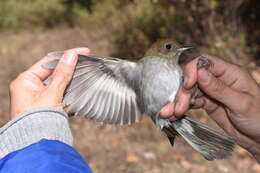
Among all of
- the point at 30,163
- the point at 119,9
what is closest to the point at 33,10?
the point at 119,9

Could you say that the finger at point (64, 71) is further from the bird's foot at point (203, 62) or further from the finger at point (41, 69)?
the bird's foot at point (203, 62)

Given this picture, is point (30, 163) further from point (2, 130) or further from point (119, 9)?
point (119, 9)

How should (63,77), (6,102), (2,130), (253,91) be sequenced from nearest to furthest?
(2,130), (63,77), (253,91), (6,102)

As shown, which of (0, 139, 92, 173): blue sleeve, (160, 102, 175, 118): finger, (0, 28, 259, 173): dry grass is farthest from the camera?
(0, 28, 259, 173): dry grass

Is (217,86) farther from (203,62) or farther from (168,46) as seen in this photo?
(168,46)

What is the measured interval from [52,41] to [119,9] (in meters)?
1.96

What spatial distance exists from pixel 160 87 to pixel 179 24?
19.0 feet

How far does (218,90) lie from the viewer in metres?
2.30

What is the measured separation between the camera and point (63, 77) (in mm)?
2307

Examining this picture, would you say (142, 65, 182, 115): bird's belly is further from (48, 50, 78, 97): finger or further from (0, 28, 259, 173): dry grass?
(0, 28, 259, 173): dry grass

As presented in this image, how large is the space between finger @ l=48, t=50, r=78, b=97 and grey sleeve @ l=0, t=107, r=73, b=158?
0.85 ft

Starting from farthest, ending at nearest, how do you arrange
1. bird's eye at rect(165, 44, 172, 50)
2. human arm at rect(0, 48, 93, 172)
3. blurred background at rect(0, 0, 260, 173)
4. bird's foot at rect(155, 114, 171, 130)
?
blurred background at rect(0, 0, 260, 173), bird's eye at rect(165, 44, 172, 50), bird's foot at rect(155, 114, 171, 130), human arm at rect(0, 48, 93, 172)

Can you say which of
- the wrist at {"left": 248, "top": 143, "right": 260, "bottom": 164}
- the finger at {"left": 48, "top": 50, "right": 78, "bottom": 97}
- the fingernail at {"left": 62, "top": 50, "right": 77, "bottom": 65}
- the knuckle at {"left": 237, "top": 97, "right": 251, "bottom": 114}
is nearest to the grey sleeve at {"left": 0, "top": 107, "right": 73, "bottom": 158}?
the finger at {"left": 48, "top": 50, "right": 78, "bottom": 97}

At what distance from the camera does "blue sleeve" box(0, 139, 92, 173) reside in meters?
1.54
